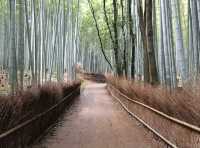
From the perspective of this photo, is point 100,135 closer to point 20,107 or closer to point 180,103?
point 20,107

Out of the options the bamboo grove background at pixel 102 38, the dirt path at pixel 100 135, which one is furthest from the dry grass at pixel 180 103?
the bamboo grove background at pixel 102 38

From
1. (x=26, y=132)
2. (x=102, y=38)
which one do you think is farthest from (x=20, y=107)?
(x=102, y=38)

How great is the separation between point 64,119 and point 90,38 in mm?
43452

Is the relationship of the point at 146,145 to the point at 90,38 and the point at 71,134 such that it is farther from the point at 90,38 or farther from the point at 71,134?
the point at 90,38

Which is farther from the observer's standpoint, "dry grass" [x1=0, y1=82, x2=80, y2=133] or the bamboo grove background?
the bamboo grove background

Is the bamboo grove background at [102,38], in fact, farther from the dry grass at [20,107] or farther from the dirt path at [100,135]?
the dirt path at [100,135]

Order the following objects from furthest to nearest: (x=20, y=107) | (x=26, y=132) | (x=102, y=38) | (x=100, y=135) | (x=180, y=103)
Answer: (x=102, y=38) → (x=100, y=135) → (x=26, y=132) → (x=20, y=107) → (x=180, y=103)

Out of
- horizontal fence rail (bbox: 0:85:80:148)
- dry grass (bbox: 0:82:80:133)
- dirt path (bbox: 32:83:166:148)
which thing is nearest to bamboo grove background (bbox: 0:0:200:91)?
dry grass (bbox: 0:82:80:133)

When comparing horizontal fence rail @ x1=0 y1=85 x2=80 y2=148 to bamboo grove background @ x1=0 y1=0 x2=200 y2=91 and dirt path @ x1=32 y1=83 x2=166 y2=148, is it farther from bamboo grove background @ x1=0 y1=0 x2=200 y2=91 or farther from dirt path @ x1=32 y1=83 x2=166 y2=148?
A: bamboo grove background @ x1=0 y1=0 x2=200 y2=91

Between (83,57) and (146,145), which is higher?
(83,57)

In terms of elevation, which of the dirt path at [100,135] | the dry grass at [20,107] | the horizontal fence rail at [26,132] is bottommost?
the dirt path at [100,135]

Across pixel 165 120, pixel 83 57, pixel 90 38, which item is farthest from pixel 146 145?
pixel 83 57

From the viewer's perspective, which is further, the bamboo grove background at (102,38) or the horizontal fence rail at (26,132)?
the bamboo grove background at (102,38)

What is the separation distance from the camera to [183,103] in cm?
599
